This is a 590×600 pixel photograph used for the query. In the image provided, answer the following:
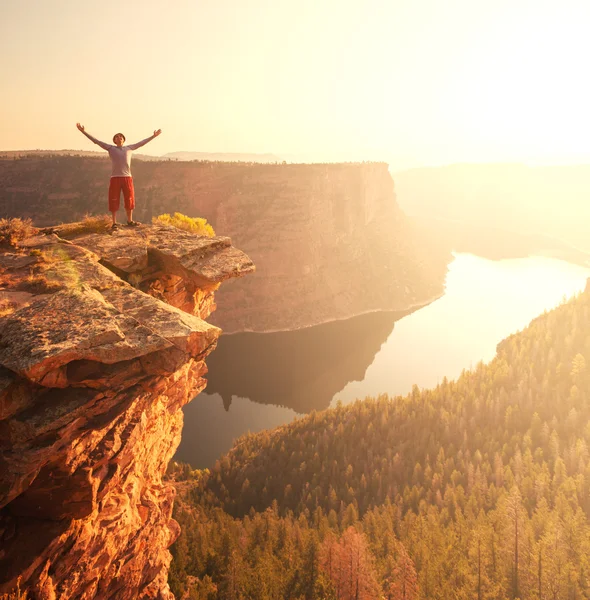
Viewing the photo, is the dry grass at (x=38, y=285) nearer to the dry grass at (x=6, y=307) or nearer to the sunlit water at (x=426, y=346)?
the dry grass at (x=6, y=307)

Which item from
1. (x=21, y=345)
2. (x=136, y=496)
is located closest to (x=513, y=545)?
(x=136, y=496)

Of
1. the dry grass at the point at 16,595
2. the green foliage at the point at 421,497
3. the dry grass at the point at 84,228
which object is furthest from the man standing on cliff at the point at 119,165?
the green foliage at the point at 421,497

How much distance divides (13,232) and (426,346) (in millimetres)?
77651

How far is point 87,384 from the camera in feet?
30.9

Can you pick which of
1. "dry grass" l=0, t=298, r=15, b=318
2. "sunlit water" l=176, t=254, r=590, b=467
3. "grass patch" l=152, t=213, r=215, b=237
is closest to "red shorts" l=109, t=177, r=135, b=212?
"grass patch" l=152, t=213, r=215, b=237

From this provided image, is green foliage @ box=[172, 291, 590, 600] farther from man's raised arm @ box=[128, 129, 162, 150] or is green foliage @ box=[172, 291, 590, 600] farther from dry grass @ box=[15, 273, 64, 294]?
man's raised arm @ box=[128, 129, 162, 150]

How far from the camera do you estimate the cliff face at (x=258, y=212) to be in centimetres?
8088

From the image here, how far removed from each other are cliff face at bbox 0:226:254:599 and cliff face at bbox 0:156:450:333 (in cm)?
6485

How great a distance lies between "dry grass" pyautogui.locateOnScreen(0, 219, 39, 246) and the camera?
1323cm

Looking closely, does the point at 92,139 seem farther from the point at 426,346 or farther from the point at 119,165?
the point at 426,346

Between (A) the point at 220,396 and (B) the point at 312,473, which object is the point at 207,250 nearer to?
(B) the point at 312,473

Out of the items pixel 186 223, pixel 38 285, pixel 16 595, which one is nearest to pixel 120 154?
pixel 186 223

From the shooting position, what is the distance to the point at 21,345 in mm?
8344

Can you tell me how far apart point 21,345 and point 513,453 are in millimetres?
44456
